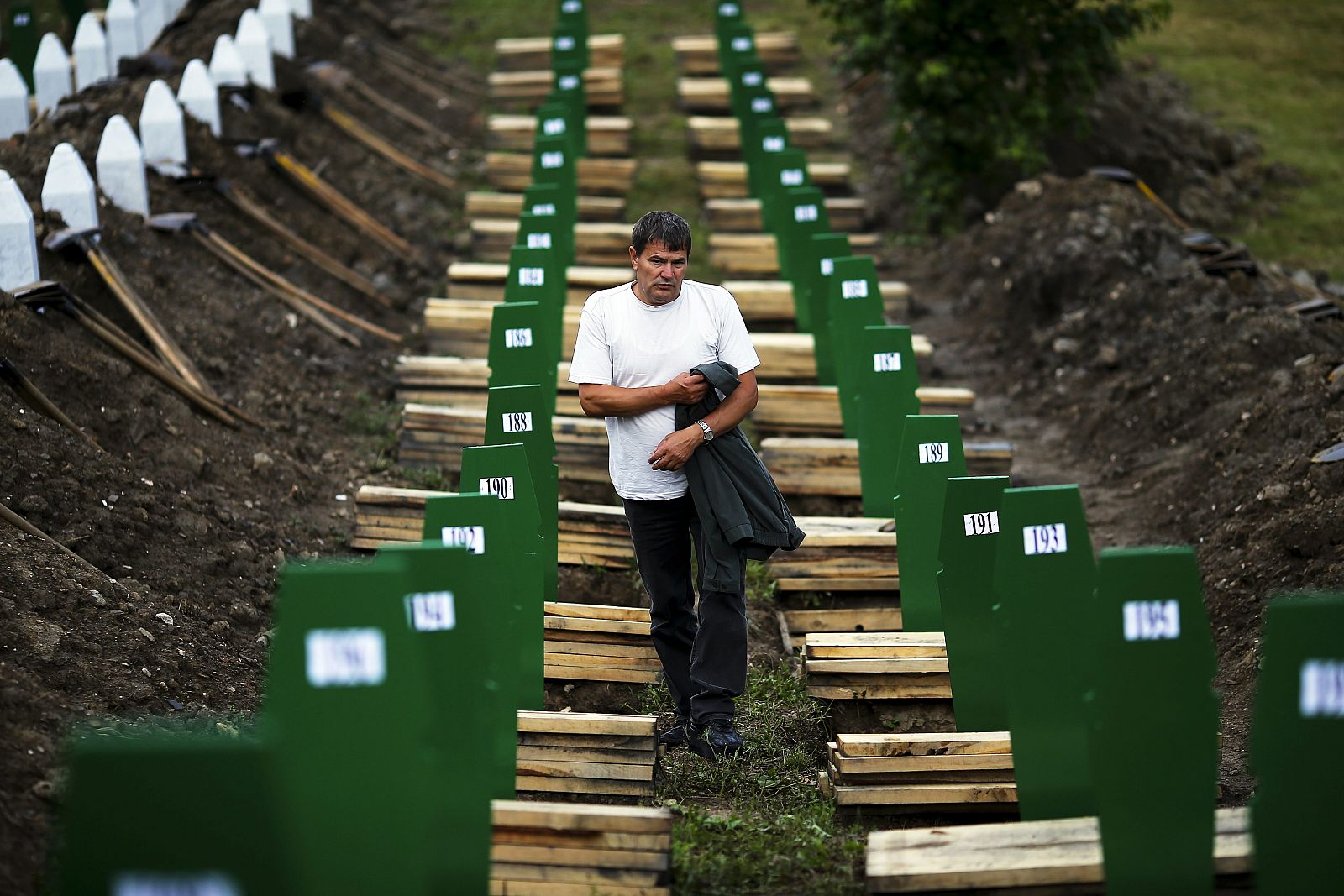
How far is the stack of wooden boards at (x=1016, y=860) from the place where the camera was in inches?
176

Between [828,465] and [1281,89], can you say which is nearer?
[828,465]

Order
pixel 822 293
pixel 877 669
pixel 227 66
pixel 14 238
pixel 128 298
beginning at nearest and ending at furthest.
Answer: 1. pixel 877 669
2. pixel 14 238
3. pixel 128 298
4. pixel 822 293
5. pixel 227 66

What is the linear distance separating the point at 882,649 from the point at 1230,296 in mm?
5704

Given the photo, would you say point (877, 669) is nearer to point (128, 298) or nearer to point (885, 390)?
point (885, 390)

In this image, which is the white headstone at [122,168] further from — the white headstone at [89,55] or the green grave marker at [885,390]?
the green grave marker at [885,390]

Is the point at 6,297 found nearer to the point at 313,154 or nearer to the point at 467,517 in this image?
the point at 467,517

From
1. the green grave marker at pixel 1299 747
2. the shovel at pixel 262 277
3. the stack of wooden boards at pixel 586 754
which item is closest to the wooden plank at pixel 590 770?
the stack of wooden boards at pixel 586 754

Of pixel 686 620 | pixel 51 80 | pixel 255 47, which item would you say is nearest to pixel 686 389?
pixel 686 620

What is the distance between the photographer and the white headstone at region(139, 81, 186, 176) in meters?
11.1

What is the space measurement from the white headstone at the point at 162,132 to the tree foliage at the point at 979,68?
572 cm

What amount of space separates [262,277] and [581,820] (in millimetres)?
7044

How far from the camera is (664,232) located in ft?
18.0

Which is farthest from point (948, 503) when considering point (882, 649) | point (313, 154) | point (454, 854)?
point (313, 154)

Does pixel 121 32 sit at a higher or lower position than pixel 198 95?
higher
